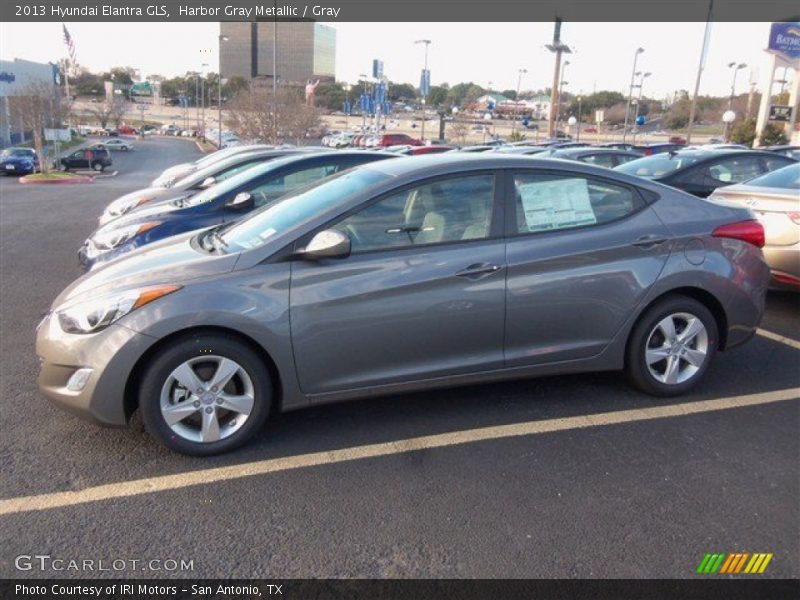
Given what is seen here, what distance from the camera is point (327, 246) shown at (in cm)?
349

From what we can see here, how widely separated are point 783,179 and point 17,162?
31006 mm

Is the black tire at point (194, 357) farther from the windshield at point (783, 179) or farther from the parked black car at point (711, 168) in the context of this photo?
the parked black car at point (711, 168)

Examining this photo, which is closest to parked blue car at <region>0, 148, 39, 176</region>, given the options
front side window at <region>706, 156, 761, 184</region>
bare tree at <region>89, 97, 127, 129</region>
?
front side window at <region>706, 156, 761, 184</region>

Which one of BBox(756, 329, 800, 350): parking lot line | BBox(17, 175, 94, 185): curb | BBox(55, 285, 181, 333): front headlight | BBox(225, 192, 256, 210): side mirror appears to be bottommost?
BBox(17, 175, 94, 185): curb

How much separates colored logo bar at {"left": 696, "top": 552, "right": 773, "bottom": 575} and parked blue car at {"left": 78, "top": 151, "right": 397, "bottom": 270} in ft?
16.1

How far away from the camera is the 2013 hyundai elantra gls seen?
3.38 metres

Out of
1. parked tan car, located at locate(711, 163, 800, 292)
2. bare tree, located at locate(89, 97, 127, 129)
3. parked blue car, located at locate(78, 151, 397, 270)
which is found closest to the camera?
parked tan car, located at locate(711, 163, 800, 292)

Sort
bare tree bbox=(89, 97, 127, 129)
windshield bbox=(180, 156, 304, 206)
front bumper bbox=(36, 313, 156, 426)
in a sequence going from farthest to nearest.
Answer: bare tree bbox=(89, 97, 127, 129)
windshield bbox=(180, 156, 304, 206)
front bumper bbox=(36, 313, 156, 426)

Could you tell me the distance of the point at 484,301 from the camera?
12.4ft

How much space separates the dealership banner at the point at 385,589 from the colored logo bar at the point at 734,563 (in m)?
0.08

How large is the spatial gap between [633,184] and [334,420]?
247 cm

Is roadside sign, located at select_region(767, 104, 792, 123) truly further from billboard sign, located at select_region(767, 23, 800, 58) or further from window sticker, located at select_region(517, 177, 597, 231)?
window sticker, located at select_region(517, 177, 597, 231)

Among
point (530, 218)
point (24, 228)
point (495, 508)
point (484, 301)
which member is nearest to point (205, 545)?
point (495, 508)

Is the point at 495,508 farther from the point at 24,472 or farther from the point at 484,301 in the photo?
the point at 24,472
